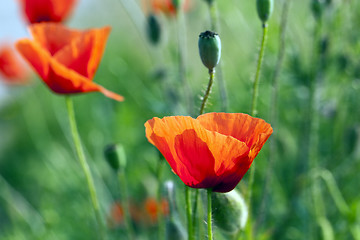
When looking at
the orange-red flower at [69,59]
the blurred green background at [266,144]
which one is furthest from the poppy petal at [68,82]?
the blurred green background at [266,144]

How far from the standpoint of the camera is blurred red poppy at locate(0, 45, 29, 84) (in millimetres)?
1711

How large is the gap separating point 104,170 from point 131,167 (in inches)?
5.6

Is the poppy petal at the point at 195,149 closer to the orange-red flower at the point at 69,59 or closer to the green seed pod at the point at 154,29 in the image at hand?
the orange-red flower at the point at 69,59

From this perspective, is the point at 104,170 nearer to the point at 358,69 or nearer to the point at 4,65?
the point at 4,65

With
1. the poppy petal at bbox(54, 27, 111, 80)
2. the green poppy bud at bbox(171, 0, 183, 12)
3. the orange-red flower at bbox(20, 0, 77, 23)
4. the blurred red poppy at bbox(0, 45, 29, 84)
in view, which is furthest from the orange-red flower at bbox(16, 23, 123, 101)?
the blurred red poppy at bbox(0, 45, 29, 84)

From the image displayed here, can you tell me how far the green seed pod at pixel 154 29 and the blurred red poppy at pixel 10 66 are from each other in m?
0.95

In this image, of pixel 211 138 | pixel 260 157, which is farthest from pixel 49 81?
pixel 260 157

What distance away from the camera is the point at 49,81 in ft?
2.14

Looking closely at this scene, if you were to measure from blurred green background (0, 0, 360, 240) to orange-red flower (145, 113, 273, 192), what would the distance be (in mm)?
174

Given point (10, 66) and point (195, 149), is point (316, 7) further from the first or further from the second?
point (10, 66)

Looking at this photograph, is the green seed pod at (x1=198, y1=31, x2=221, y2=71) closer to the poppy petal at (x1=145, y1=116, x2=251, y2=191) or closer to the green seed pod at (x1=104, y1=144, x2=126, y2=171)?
the poppy petal at (x1=145, y1=116, x2=251, y2=191)

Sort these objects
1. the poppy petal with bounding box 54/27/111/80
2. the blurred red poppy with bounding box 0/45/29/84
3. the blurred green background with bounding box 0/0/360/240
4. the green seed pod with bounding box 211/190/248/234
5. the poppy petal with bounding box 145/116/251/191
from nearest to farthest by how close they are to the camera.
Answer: the poppy petal with bounding box 145/116/251/191
the green seed pod with bounding box 211/190/248/234
the poppy petal with bounding box 54/27/111/80
the blurred green background with bounding box 0/0/360/240
the blurred red poppy with bounding box 0/45/29/84

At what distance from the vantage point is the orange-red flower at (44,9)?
0.95m

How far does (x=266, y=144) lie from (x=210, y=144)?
678mm
